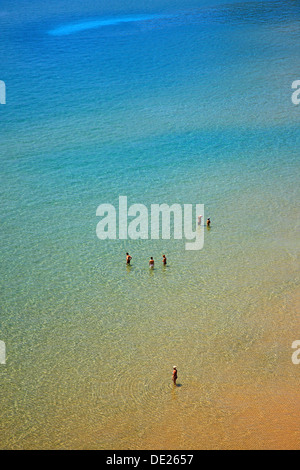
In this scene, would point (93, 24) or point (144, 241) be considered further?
point (93, 24)

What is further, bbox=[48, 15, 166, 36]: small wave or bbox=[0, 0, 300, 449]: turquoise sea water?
bbox=[48, 15, 166, 36]: small wave

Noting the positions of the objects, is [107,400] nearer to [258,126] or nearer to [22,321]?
[22,321]

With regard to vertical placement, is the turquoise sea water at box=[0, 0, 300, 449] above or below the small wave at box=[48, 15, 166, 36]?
below

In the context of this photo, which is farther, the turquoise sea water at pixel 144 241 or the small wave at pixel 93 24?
the small wave at pixel 93 24

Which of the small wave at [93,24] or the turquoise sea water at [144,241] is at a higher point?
the small wave at [93,24]
